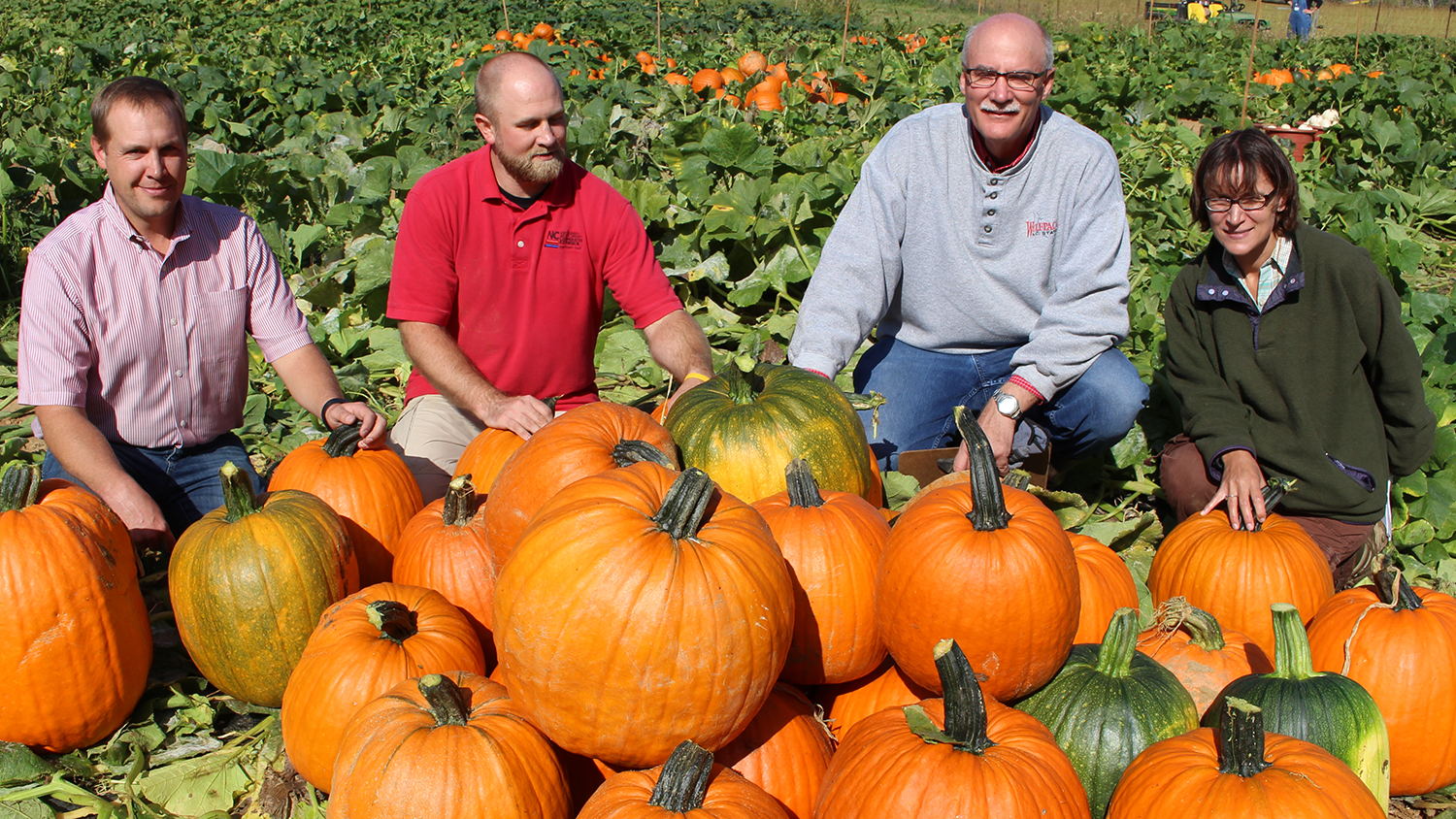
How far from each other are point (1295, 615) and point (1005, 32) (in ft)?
7.65

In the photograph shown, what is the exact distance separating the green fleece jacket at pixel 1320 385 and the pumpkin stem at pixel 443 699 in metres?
2.86

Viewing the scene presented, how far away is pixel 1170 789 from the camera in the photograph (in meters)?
2.04

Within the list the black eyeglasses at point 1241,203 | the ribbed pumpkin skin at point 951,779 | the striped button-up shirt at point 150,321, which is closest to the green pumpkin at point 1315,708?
the ribbed pumpkin skin at point 951,779

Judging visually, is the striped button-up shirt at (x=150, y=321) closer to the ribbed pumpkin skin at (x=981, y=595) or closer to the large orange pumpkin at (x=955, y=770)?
the ribbed pumpkin skin at (x=981, y=595)

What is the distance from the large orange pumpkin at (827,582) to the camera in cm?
242

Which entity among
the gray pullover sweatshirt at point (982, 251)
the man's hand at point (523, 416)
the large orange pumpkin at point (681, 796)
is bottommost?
the large orange pumpkin at point (681, 796)

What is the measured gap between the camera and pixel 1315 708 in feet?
7.71

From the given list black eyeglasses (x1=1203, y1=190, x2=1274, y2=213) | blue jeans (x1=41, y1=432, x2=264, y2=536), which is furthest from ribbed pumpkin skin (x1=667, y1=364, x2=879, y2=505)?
blue jeans (x1=41, y1=432, x2=264, y2=536)

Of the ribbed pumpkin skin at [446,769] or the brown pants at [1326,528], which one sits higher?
the ribbed pumpkin skin at [446,769]

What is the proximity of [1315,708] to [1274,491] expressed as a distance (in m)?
1.25

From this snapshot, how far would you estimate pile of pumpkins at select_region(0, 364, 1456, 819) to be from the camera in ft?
6.57

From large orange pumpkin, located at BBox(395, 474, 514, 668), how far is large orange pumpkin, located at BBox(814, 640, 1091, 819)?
4.17ft

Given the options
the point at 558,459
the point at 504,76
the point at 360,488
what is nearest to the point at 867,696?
the point at 558,459

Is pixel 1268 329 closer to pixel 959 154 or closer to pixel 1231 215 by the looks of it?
pixel 1231 215
